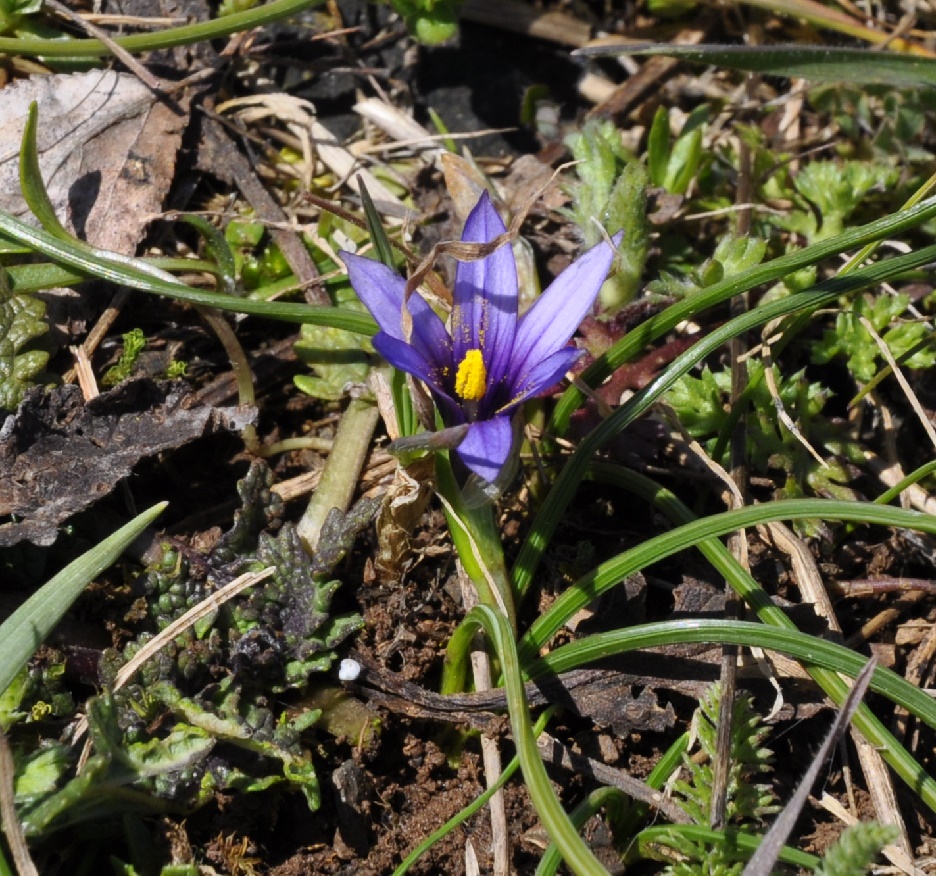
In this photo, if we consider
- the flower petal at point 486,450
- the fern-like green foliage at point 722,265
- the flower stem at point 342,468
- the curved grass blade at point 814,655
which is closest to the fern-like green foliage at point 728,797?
the curved grass blade at point 814,655

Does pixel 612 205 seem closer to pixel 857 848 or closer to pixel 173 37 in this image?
pixel 173 37

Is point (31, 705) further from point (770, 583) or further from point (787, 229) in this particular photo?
point (787, 229)

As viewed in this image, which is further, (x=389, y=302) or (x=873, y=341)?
(x=873, y=341)

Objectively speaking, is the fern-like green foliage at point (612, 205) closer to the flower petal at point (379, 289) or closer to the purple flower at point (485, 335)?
the purple flower at point (485, 335)

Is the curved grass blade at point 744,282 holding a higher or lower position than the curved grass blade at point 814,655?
higher

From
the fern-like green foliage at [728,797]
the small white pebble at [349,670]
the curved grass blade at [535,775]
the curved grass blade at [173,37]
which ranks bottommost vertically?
the fern-like green foliage at [728,797]

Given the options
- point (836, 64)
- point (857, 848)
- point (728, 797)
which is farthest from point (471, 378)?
point (836, 64)

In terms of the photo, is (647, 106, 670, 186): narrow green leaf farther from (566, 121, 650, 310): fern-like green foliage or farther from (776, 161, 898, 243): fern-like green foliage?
(776, 161, 898, 243): fern-like green foliage
